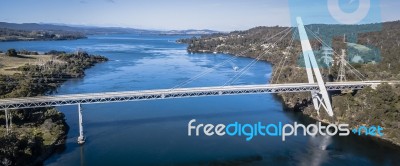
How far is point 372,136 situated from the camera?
54.6 feet

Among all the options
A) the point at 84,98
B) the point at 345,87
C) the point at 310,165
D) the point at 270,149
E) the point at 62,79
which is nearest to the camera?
the point at 310,165

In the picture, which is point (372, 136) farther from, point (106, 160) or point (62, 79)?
point (62, 79)

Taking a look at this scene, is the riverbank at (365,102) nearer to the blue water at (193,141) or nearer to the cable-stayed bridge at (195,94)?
the cable-stayed bridge at (195,94)

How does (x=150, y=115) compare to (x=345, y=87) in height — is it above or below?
below

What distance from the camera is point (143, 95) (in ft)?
55.0

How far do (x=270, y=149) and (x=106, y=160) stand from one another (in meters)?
5.81

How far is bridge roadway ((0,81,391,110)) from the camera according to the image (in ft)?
50.9

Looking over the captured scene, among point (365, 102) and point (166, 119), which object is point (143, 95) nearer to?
point (166, 119)

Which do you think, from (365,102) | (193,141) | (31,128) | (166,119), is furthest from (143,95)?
(365,102)

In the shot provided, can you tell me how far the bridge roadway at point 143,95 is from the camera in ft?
50.9

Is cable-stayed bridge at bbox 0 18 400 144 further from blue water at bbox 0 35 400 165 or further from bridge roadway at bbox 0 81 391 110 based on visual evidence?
blue water at bbox 0 35 400 165

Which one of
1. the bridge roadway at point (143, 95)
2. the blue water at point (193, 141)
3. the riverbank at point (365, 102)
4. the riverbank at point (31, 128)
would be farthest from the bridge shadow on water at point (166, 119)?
the riverbank at point (365, 102)

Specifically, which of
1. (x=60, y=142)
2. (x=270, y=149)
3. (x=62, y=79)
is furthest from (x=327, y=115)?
(x=62, y=79)

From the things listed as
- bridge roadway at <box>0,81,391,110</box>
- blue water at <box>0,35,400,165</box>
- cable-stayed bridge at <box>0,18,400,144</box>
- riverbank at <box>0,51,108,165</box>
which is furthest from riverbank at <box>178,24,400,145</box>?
riverbank at <box>0,51,108,165</box>
